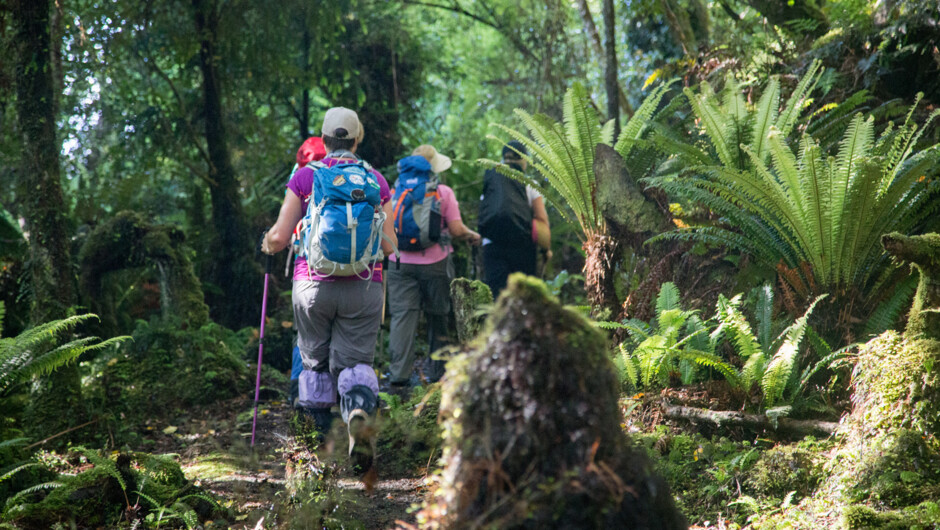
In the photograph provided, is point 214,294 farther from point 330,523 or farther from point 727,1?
point 727,1

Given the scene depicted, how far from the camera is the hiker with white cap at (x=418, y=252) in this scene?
654cm

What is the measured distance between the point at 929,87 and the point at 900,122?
0.67 meters

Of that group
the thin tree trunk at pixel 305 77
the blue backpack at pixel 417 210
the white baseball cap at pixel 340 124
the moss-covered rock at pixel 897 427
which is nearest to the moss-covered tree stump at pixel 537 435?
the moss-covered rock at pixel 897 427

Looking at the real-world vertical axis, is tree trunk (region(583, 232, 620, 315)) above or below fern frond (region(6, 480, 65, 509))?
above

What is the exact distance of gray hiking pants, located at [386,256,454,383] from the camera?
6723 millimetres

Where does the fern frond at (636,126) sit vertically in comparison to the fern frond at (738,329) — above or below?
above

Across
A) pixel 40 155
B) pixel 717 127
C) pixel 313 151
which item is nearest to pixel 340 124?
pixel 313 151

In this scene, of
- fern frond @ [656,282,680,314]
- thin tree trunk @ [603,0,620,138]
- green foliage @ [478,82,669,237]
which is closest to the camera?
fern frond @ [656,282,680,314]

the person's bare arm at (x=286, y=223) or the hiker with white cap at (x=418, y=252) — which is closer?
the person's bare arm at (x=286, y=223)

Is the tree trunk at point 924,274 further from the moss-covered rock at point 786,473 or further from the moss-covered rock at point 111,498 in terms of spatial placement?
the moss-covered rock at point 111,498

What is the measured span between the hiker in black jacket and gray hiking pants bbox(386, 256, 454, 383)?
703mm

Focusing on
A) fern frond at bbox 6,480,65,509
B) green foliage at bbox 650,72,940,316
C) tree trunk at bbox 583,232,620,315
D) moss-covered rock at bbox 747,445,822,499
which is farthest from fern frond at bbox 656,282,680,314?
fern frond at bbox 6,480,65,509

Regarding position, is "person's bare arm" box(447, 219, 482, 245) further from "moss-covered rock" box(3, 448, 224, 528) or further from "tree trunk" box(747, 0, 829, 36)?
"tree trunk" box(747, 0, 829, 36)

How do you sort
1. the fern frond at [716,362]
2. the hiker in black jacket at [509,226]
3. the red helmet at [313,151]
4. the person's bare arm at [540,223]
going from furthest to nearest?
the person's bare arm at [540,223]
the hiker in black jacket at [509,226]
the red helmet at [313,151]
the fern frond at [716,362]
